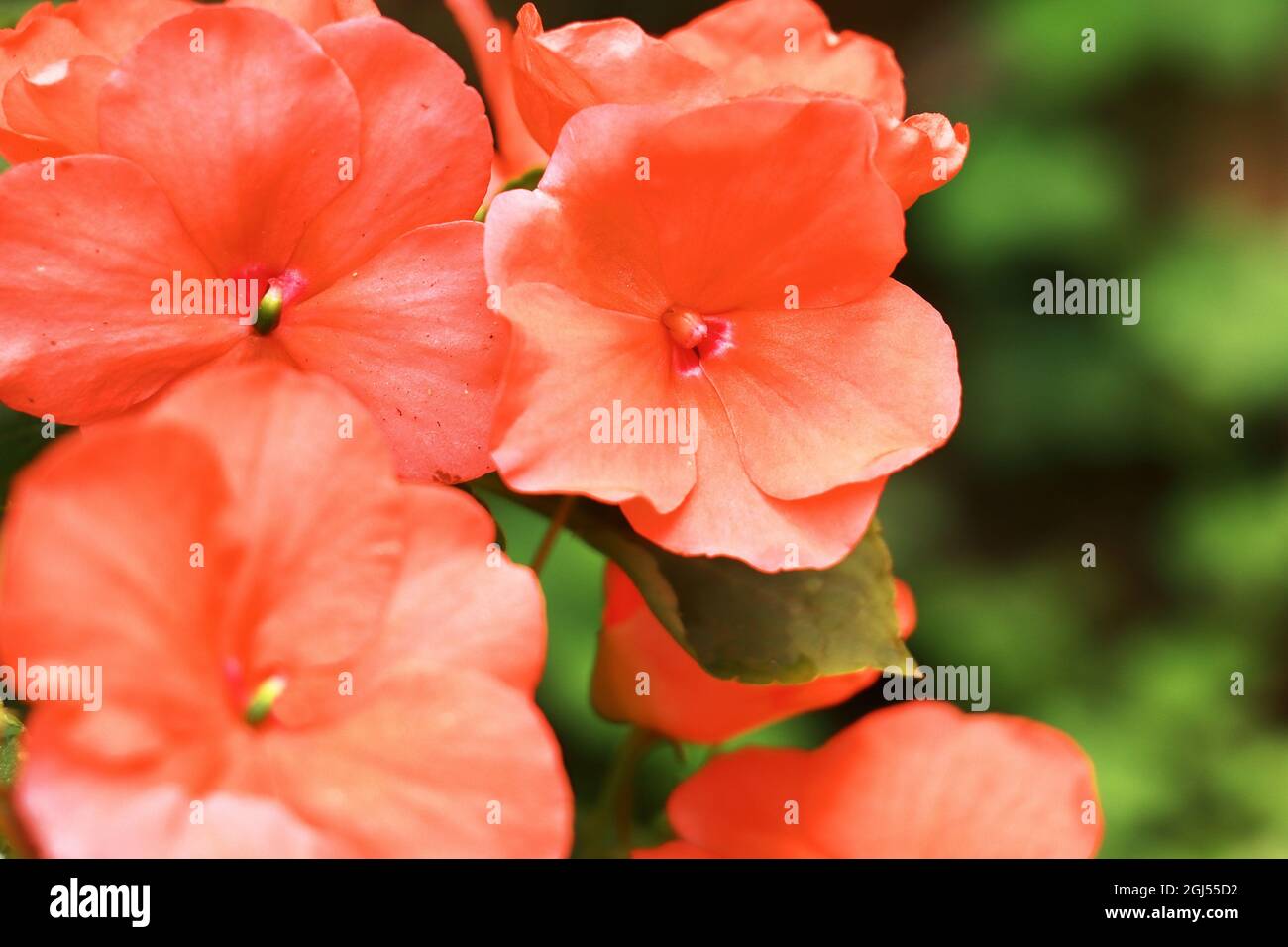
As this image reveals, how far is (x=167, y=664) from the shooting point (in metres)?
0.31

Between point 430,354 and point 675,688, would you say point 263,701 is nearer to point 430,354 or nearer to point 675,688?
point 430,354

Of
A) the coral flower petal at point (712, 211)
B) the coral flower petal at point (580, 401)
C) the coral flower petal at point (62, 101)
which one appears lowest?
the coral flower petal at point (580, 401)

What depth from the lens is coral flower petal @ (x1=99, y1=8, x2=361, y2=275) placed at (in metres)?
0.39

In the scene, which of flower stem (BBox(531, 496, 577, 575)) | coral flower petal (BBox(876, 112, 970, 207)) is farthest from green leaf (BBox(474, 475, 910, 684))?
coral flower petal (BBox(876, 112, 970, 207))

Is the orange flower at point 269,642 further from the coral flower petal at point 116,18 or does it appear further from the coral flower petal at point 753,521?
the coral flower petal at point 116,18

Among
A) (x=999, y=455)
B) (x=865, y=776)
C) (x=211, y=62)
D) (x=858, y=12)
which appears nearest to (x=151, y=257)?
(x=211, y=62)

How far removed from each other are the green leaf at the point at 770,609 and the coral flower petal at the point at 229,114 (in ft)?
0.46

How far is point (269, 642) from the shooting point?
1.11 ft

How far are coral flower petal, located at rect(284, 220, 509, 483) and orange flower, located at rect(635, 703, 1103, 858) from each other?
0.53 feet

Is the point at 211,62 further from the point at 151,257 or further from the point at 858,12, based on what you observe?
the point at 858,12

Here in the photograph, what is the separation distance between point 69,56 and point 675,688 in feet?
1.06

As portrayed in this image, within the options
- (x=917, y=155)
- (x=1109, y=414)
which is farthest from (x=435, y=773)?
(x=1109, y=414)

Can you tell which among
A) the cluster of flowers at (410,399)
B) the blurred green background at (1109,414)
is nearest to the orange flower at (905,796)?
the cluster of flowers at (410,399)

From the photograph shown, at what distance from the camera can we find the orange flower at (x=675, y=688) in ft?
1.74
